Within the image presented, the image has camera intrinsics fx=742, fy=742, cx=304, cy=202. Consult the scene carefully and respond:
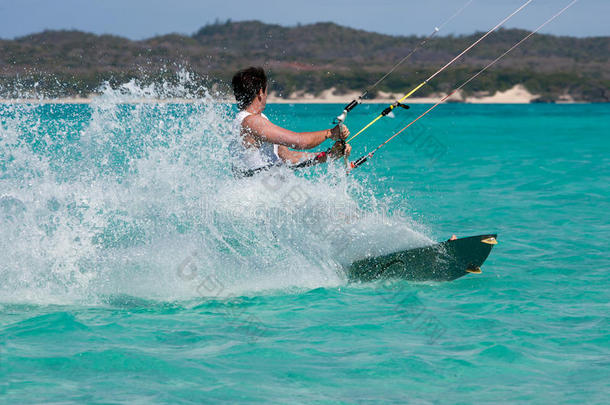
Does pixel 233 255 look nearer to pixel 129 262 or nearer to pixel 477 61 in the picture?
pixel 129 262

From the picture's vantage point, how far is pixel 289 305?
642cm

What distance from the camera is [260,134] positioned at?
6.66 metres

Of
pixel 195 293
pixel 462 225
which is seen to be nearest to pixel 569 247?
pixel 462 225

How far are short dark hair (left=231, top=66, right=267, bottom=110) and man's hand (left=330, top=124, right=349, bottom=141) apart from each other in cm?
80

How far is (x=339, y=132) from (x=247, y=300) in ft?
5.52

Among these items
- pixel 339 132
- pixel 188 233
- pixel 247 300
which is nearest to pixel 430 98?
pixel 188 233

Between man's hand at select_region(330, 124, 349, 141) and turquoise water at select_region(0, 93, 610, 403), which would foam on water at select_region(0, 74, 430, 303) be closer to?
turquoise water at select_region(0, 93, 610, 403)

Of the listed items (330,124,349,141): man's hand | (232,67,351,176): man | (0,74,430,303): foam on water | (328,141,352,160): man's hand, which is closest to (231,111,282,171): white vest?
(232,67,351,176): man

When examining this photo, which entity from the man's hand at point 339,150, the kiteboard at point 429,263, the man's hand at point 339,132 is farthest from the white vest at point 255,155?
the kiteboard at point 429,263

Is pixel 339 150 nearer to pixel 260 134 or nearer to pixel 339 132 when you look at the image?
pixel 339 132

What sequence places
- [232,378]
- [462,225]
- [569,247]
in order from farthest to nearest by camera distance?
[462,225] → [569,247] → [232,378]

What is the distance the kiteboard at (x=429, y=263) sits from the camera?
23.0 ft

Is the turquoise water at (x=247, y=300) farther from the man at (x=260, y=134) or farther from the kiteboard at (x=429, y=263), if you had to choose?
the man at (x=260, y=134)

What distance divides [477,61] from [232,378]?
11260 centimetres
